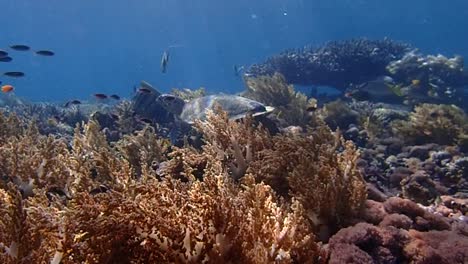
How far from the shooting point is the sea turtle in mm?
8914

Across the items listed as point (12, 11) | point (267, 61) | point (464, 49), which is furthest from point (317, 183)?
point (464, 49)

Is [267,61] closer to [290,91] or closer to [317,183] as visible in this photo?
[290,91]

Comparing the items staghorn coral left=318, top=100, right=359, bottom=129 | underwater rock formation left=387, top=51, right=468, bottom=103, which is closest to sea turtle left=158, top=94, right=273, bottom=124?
staghorn coral left=318, top=100, right=359, bottom=129

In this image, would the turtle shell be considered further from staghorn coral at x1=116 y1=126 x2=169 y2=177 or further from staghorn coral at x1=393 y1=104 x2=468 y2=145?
staghorn coral at x1=393 y1=104 x2=468 y2=145

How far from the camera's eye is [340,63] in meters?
19.1

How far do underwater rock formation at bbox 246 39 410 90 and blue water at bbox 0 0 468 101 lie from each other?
231 ft

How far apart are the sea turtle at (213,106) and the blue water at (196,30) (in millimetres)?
80225

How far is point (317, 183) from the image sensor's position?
4113 millimetres

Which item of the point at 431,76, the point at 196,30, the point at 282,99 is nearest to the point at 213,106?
the point at 282,99

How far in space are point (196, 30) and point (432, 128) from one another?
15087 cm

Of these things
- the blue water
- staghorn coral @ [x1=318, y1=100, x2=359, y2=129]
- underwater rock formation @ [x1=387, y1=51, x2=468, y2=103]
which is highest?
the blue water

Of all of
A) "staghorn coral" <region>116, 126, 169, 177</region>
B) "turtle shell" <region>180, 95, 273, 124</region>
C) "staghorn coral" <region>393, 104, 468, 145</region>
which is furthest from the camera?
"staghorn coral" <region>393, 104, 468, 145</region>

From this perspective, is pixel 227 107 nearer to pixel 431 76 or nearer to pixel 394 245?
pixel 394 245

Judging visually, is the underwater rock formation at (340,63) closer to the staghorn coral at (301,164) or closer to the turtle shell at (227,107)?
the turtle shell at (227,107)
